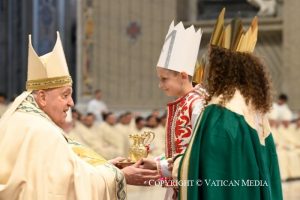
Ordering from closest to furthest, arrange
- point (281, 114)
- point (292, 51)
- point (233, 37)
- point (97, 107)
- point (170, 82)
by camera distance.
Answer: point (233, 37)
point (170, 82)
point (281, 114)
point (97, 107)
point (292, 51)

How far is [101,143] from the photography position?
13898 mm

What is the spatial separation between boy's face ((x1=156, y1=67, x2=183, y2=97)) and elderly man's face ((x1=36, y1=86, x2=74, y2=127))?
0.62 metres

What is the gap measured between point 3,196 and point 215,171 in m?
1.05

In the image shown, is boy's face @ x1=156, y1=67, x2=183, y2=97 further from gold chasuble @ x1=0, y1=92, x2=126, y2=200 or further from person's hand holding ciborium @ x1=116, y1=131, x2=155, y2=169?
gold chasuble @ x1=0, y1=92, x2=126, y2=200

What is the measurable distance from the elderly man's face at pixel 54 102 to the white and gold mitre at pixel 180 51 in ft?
2.24

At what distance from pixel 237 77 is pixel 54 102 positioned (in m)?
0.97

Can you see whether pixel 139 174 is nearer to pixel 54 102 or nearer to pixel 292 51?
pixel 54 102

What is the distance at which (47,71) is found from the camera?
13.6 feet

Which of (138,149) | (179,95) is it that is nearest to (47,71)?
(138,149)

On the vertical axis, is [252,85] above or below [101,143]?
above

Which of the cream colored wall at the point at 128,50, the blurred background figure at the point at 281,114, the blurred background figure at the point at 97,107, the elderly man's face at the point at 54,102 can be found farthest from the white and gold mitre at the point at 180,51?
the cream colored wall at the point at 128,50

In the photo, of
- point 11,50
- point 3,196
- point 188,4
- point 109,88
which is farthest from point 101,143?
point 3,196

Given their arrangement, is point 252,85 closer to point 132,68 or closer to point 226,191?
point 226,191

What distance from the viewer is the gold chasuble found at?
3.83m
